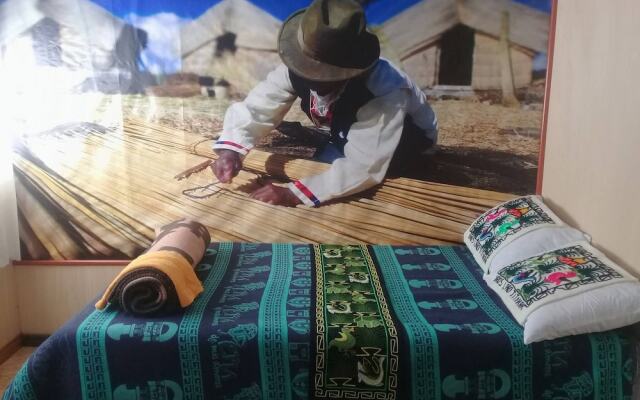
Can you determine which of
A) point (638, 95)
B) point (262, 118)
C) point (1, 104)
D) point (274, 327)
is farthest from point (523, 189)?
point (1, 104)

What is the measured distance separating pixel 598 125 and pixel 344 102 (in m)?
1.25

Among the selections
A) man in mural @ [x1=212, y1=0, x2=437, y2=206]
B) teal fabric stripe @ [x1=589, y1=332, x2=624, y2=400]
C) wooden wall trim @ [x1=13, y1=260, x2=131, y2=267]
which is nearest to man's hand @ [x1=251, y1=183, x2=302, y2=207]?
man in mural @ [x1=212, y1=0, x2=437, y2=206]

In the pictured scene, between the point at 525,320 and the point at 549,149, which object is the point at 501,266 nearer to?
the point at 525,320

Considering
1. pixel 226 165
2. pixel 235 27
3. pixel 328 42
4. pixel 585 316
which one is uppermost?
pixel 235 27

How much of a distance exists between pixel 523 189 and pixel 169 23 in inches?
83.9

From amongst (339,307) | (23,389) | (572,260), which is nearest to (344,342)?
(339,307)

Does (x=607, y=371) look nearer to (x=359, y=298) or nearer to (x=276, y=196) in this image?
(x=359, y=298)

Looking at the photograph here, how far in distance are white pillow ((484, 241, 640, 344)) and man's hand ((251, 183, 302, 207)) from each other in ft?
4.29

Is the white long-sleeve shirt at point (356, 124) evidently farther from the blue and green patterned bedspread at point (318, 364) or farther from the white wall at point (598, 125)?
the blue and green patterned bedspread at point (318, 364)

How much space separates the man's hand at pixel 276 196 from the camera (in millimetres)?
3037

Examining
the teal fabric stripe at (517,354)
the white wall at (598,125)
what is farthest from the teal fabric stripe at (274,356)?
the white wall at (598,125)

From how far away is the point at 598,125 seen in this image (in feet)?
7.69

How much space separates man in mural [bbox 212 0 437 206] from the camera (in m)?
2.79

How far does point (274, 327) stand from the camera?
1896 mm
